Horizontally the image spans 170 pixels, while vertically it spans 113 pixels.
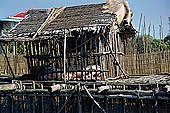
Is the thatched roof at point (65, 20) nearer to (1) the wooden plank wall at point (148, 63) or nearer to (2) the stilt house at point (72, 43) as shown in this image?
(2) the stilt house at point (72, 43)

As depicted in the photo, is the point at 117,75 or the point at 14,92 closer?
the point at 14,92

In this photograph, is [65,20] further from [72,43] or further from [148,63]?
[148,63]

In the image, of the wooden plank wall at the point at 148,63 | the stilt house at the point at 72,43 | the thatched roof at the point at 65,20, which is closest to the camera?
the stilt house at the point at 72,43

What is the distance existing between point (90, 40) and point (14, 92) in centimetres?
367

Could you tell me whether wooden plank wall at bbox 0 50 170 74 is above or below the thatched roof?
below

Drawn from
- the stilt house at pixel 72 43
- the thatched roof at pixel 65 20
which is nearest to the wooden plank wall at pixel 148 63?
the stilt house at pixel 72 43

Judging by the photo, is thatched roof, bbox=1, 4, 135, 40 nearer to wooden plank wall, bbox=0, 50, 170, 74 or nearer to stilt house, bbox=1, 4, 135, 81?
stilt house, bbox=1, 4, 135, 81

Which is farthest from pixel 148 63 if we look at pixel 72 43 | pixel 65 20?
pixel 65 20

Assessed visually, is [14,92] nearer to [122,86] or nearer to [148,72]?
[122,86]

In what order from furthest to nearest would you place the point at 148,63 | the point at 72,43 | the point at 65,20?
the point at 148,63 → the point at 65,20 → the point at 72,43

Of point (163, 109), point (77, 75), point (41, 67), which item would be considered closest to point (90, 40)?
point (77, 75)

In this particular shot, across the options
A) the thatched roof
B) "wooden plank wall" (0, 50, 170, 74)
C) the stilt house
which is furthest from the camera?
"wooden plank wall" (0, 50, 170, 74)

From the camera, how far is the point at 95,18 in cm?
1131

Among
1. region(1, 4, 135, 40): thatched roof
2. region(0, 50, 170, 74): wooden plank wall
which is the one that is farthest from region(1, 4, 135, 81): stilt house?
region(0, 50, 170, 74): wooden plank wall
